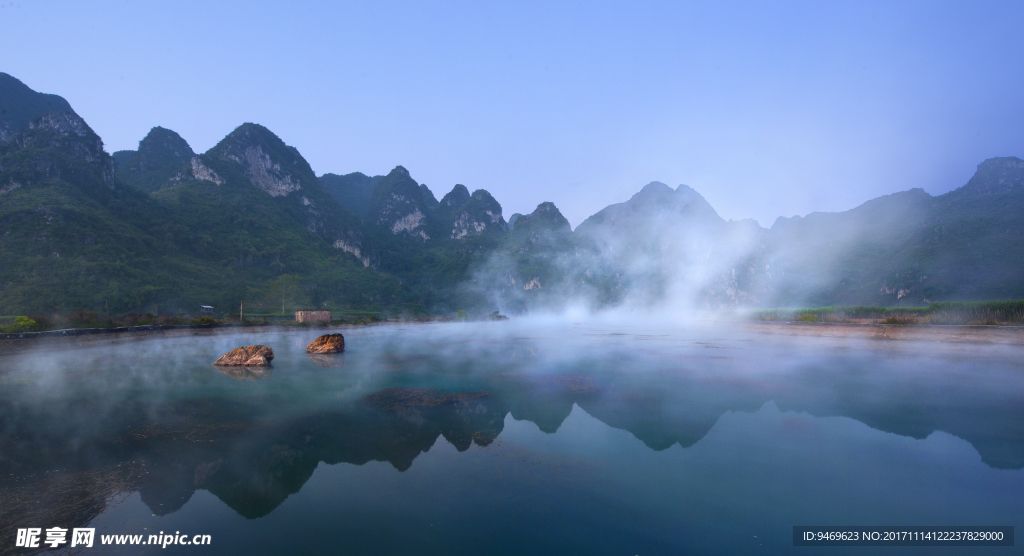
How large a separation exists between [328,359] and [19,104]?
612ft

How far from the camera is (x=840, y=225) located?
139 m

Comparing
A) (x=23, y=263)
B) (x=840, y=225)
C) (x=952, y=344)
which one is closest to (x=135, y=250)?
(x=23, y=263)

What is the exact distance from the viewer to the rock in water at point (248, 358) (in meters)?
17.7

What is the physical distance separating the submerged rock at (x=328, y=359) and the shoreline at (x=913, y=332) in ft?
112

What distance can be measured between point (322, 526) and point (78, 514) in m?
3.20

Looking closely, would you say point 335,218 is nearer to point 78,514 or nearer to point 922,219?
point 78,514

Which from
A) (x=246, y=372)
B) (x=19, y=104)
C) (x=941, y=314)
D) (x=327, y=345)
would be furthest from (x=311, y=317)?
(x=19, y=104)

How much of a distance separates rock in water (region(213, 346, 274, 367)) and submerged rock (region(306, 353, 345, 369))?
214 centimetres

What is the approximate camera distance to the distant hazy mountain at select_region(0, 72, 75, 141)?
106m

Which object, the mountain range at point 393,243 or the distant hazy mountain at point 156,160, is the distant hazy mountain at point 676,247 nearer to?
the mountain range at point 393,243

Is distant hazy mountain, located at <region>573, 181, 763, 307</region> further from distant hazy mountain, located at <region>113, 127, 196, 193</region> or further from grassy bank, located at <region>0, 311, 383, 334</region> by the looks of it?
distant hazy mountain, located at <region>113, 127, 196, 193</region>

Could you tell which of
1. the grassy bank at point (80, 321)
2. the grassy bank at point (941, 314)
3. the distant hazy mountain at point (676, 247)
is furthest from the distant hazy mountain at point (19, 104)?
the distant hazy mountain at point (676, 247)

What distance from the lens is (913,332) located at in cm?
2392

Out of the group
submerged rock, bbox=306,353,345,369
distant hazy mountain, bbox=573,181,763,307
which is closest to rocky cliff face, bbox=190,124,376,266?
distant hazy mountain, bbox=573,181,763,307
